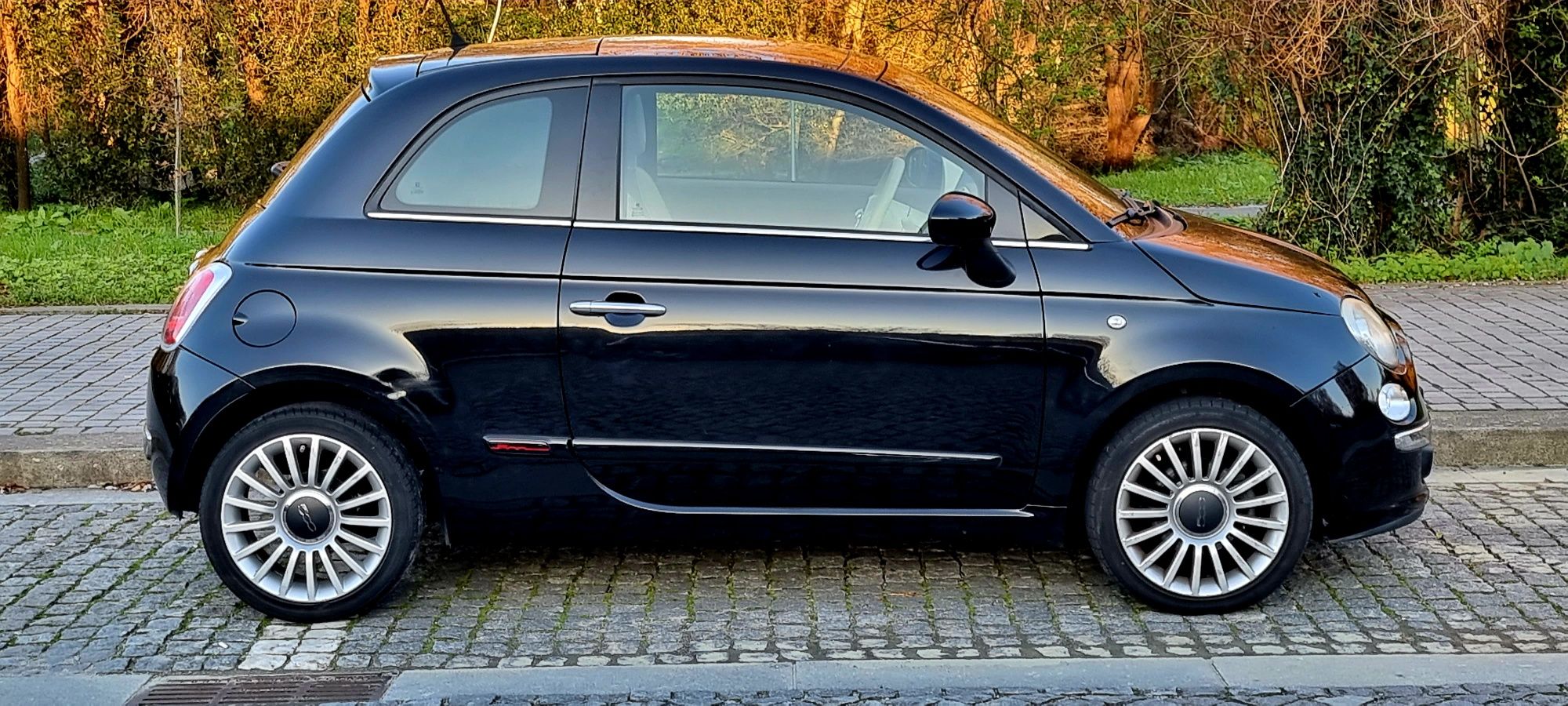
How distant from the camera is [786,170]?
16.5 feet

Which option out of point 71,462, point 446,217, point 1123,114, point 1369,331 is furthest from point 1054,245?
point 1123,114

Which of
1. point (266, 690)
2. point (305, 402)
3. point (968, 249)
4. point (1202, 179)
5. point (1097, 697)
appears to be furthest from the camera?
point (1202, 179)

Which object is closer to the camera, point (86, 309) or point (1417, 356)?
point (1417, 356)

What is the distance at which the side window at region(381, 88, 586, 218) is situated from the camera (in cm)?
493

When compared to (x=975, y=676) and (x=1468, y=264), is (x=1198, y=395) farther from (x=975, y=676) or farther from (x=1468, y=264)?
(x=1468, y=264)

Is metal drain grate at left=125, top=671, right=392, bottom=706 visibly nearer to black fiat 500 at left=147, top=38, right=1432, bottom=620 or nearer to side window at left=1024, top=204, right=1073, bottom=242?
black fiat 500 at left=147, top=38, right=1432, bottom=620

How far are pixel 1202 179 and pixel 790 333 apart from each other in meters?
12.4

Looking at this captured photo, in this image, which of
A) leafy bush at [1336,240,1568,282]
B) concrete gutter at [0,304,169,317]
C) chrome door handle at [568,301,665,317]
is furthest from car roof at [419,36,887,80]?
leafy bush at [1336,240,1568,282]

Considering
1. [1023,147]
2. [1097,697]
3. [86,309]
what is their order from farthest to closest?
1. [86,309]
2. [1023,147]
3. [1097,697]

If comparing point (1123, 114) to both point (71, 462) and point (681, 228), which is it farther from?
point (681, 228)

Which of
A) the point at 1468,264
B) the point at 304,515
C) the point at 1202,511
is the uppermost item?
the point at 1202,511

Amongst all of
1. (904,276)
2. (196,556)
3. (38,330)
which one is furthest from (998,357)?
(38,330)

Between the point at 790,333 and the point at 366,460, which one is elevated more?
the point at 790,333

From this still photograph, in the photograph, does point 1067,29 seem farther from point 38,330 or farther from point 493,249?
point 493,249
